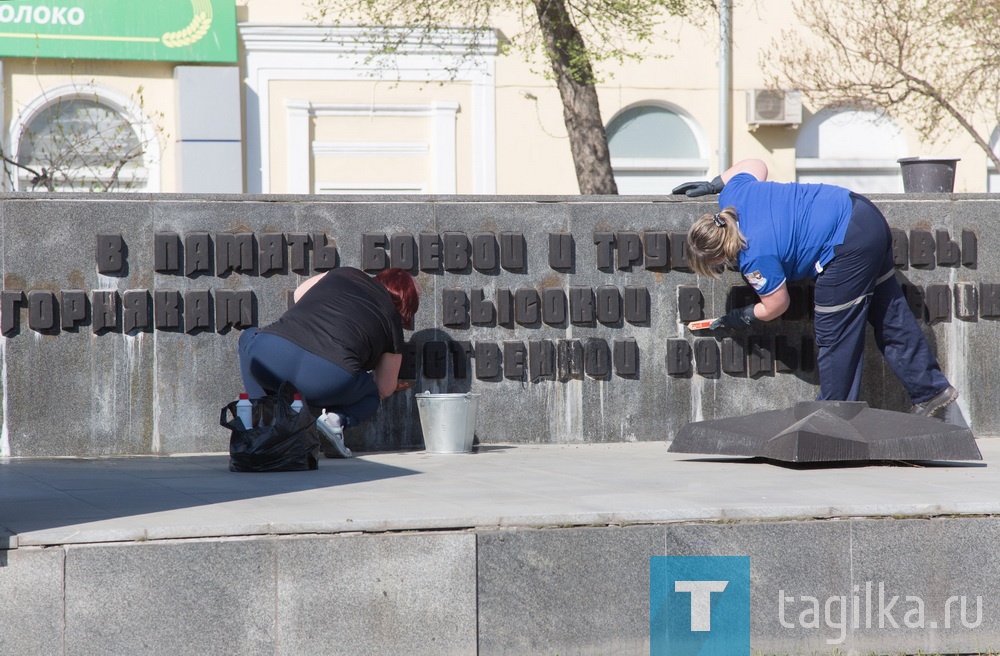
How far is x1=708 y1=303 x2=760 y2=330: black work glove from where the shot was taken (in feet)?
26.0

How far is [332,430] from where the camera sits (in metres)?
7.15

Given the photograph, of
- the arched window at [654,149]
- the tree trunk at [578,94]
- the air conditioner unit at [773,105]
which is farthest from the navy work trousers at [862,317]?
the air conditioner unit at [773,105]

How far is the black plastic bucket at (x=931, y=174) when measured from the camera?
9.11m

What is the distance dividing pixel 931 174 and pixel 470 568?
6.04 meters

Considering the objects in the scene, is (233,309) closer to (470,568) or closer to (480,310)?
(480,310)

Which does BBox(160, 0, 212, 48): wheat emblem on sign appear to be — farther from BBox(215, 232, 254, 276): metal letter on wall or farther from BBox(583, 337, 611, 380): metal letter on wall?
BBox(583, 337, 611, 380): metal letter on wall

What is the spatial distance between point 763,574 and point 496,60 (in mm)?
16288

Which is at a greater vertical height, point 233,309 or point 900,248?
point 900,248

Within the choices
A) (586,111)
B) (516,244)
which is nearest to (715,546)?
(516,244)

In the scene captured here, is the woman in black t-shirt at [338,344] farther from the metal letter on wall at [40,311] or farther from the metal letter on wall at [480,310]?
the metal letter on wall at [40,311]

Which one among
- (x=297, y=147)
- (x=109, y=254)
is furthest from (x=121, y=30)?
(x=109, y=254)

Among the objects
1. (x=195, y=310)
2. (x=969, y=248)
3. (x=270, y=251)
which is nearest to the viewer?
(x=195, y=310)

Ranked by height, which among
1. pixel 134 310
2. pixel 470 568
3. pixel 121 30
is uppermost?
pixel 121 30

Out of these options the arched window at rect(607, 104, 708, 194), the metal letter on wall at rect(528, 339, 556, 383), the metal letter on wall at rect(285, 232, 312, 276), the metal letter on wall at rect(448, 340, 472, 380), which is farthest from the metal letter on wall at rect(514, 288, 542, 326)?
the arched window at rect(607, 104, 708, 194)
